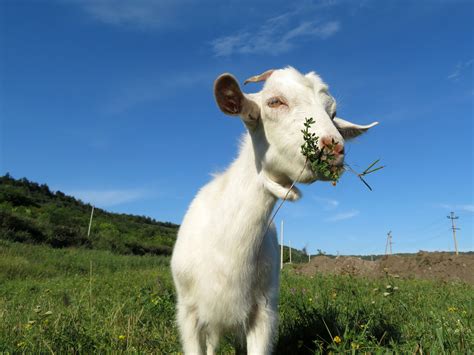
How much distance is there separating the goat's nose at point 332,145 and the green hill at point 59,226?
73.5 ft

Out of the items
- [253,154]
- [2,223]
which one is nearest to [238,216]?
[253,154]

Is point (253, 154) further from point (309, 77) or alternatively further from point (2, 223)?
point (2, 223)

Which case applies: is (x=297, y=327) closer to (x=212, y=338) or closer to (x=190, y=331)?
(x=212, y=338)

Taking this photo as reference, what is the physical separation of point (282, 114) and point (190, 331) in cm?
173

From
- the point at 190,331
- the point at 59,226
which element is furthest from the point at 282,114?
the point at 59,226

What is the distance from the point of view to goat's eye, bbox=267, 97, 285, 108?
119 inches

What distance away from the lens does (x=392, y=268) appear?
49.8ft

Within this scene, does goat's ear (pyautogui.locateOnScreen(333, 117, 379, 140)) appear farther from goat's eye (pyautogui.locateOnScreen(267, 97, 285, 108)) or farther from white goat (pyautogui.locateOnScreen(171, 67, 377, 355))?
goat's eye (pyautogui.locateOnScreen(267, 97, 285, 108))

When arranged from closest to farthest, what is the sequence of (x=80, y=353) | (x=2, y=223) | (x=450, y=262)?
1. (x=80, y=353)
2. (x=450, y=262)
3. (x=2, y=223)

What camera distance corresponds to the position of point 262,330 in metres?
3.24

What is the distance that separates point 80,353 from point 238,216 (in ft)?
4.68

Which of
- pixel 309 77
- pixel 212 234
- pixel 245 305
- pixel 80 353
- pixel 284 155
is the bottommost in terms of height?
pixel 80 353

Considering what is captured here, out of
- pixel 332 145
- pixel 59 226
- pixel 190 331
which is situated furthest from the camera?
pixel 59 226

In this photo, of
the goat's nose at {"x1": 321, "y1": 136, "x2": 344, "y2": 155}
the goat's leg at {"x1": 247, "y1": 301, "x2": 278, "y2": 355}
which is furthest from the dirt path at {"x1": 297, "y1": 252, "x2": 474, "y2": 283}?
the goat's nose at {"x1": 321, "y1": 136, "x2": 344, "y2": 155}
